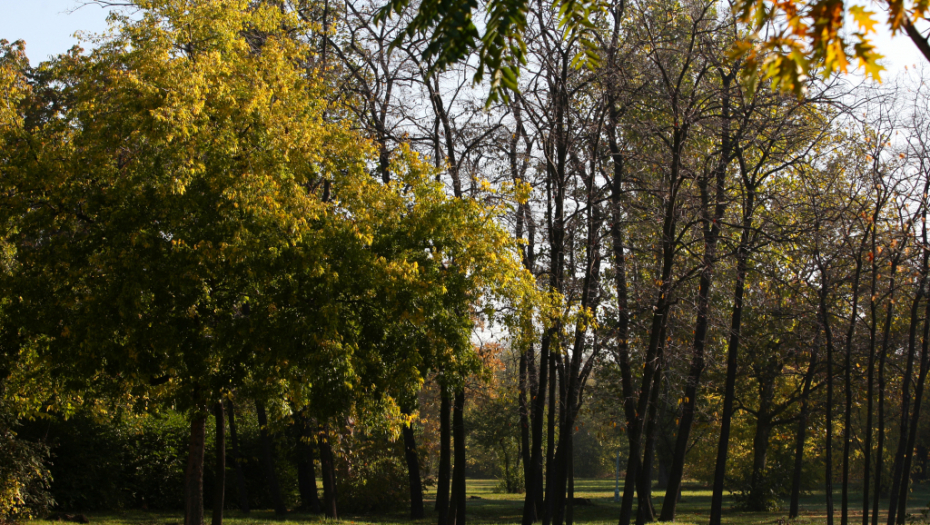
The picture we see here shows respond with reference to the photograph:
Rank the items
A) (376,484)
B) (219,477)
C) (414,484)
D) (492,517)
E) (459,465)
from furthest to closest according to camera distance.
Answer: (376,484) < (492,517) < (414,484) < (459,465) < (219,477)

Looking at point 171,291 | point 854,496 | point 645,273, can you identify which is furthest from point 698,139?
point 854,496

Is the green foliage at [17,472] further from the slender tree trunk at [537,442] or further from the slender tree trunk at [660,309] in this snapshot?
the slender tree trunk at [660,309]

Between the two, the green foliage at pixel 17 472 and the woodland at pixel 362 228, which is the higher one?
the woodland at pixel 362 228

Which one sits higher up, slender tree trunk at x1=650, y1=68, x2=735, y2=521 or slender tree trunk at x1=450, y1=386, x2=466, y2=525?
slender tree trunk at x1=650, y1=68, x2=735, y2=521

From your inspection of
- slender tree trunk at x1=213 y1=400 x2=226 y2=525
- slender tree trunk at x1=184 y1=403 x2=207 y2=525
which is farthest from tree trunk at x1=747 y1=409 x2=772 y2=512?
slender tree trunk at x1=184 y1=403 x2=207 y2=525

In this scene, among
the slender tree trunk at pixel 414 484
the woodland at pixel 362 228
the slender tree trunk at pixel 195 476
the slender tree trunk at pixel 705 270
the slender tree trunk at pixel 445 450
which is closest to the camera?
the woodland at pixel 362 228

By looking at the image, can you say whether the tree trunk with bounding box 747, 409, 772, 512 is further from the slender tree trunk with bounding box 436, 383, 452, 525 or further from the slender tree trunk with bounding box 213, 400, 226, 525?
the slender tree trunk with bounding box 213, 400, 226, 525

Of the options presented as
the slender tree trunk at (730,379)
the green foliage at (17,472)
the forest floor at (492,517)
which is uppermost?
the slender tree trunk at (730,379)

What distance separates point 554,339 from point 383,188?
392 cm

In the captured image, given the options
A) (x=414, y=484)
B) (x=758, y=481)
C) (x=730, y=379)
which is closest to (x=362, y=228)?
(x=730, y=379)

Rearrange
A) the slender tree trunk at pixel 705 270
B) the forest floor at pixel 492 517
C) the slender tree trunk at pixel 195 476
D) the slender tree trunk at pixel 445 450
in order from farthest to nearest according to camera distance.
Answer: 1. the forest floor at pixel 492 517
2. the slender tree trunk at pixel 445 450
3. the slender tree trunk at pixel 195 476
4. the slender tree trunk at pixel 705 270

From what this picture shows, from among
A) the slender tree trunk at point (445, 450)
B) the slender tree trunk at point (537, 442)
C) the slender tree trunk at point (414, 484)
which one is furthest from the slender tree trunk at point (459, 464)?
the slender tree trunk at point (414, 484)

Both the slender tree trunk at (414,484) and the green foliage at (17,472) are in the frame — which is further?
the slender tree trunk at (414,484)

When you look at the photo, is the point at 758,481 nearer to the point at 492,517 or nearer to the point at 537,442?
the point at 492,517
